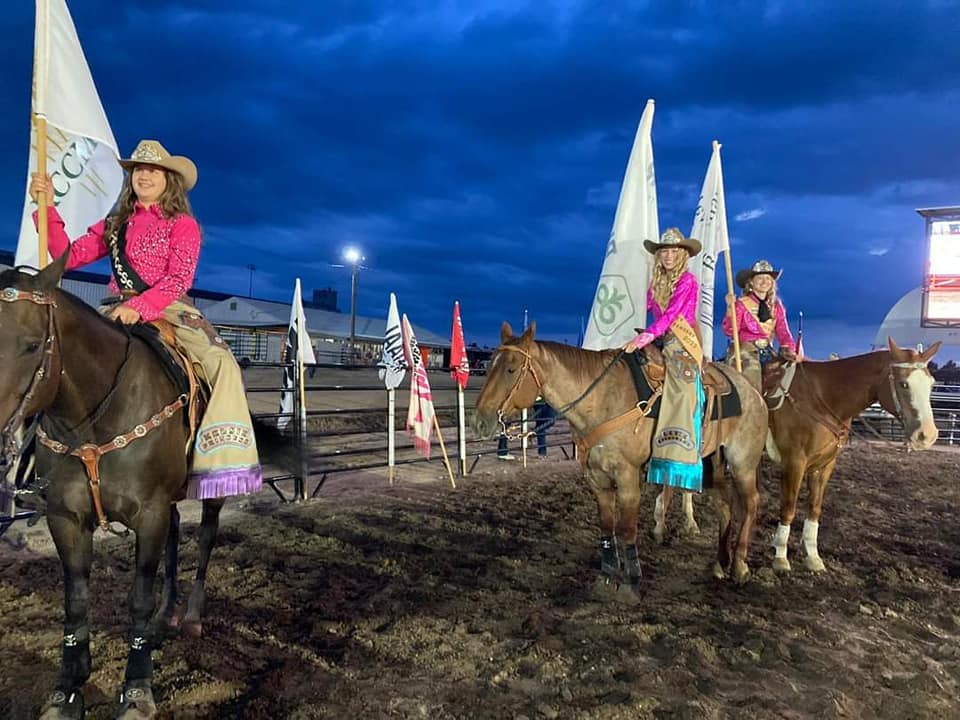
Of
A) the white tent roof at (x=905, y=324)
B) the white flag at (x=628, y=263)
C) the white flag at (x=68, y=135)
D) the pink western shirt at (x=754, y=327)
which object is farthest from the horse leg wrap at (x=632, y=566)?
the white tent roof at (x=905, y=324)

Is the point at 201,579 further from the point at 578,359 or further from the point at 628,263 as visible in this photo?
the point at 628,263

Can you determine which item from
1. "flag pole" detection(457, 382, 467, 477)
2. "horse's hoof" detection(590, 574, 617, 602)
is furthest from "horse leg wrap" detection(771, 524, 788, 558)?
"flag pole" detection(457, 382, 467, 477)

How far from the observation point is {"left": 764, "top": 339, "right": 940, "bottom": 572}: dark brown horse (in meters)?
5.16

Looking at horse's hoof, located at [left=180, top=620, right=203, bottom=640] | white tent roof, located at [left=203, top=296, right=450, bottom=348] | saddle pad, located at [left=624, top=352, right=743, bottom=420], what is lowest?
horse's hoof, located at [left=180, top=620, right=203, bottom=640]

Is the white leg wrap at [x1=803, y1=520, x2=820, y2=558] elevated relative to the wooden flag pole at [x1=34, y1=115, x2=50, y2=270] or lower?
lower

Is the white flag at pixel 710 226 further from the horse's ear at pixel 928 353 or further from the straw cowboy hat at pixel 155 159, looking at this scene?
the straw cowboy hat at pixel 155 159

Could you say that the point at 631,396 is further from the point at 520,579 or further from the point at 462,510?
the point at 462,510

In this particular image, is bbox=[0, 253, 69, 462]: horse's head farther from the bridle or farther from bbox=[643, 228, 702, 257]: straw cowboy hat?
bbox=[643, 228, 702, 257]: straw cowboy hat

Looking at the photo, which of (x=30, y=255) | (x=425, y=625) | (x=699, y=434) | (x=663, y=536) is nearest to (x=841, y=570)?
(x=663, y=536)

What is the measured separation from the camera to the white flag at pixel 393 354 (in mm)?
8320

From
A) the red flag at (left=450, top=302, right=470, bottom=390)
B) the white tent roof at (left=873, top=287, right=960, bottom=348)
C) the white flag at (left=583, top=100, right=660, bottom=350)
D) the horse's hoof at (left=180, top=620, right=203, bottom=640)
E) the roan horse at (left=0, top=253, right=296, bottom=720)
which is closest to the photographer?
the roan horse at (left=0, top=253, right=296, bottom=720)

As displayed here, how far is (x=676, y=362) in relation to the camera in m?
4.49

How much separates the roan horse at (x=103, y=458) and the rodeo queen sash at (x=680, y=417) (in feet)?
10.7

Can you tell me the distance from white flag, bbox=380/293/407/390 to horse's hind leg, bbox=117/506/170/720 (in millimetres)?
5627
